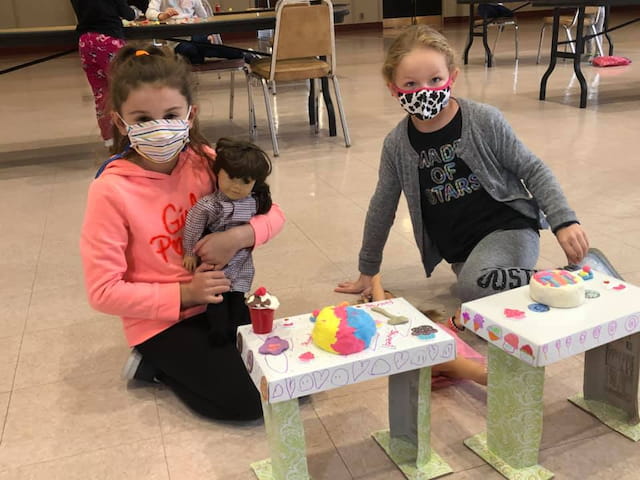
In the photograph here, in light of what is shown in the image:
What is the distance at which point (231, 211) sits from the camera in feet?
5.08

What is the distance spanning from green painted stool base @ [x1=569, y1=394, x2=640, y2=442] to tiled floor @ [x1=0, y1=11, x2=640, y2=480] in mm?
20

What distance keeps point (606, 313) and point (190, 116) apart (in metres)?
0.95

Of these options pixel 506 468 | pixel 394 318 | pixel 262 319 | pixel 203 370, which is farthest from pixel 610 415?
pixel 203 370

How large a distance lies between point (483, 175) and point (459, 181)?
6cm

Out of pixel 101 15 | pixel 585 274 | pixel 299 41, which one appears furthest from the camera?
pixel 299 41

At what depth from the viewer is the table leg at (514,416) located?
1.19m

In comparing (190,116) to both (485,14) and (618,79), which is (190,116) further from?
(485,14)

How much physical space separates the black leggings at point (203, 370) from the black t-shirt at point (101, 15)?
243 cm

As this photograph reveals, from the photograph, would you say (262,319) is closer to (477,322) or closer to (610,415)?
(477,322)

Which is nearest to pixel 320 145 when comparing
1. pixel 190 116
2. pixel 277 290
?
pixel 277 290

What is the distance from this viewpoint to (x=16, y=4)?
1029cm

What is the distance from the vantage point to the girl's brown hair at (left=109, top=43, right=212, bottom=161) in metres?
1.44

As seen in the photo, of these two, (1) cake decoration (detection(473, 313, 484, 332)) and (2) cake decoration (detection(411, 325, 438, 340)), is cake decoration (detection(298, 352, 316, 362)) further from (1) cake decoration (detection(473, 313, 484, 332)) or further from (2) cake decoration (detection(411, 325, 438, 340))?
(1) cake decoration (detection(473, 313, 484, 332))

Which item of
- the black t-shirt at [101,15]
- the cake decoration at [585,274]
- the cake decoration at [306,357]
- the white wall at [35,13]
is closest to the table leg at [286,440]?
the cake decoration at [306,357]
